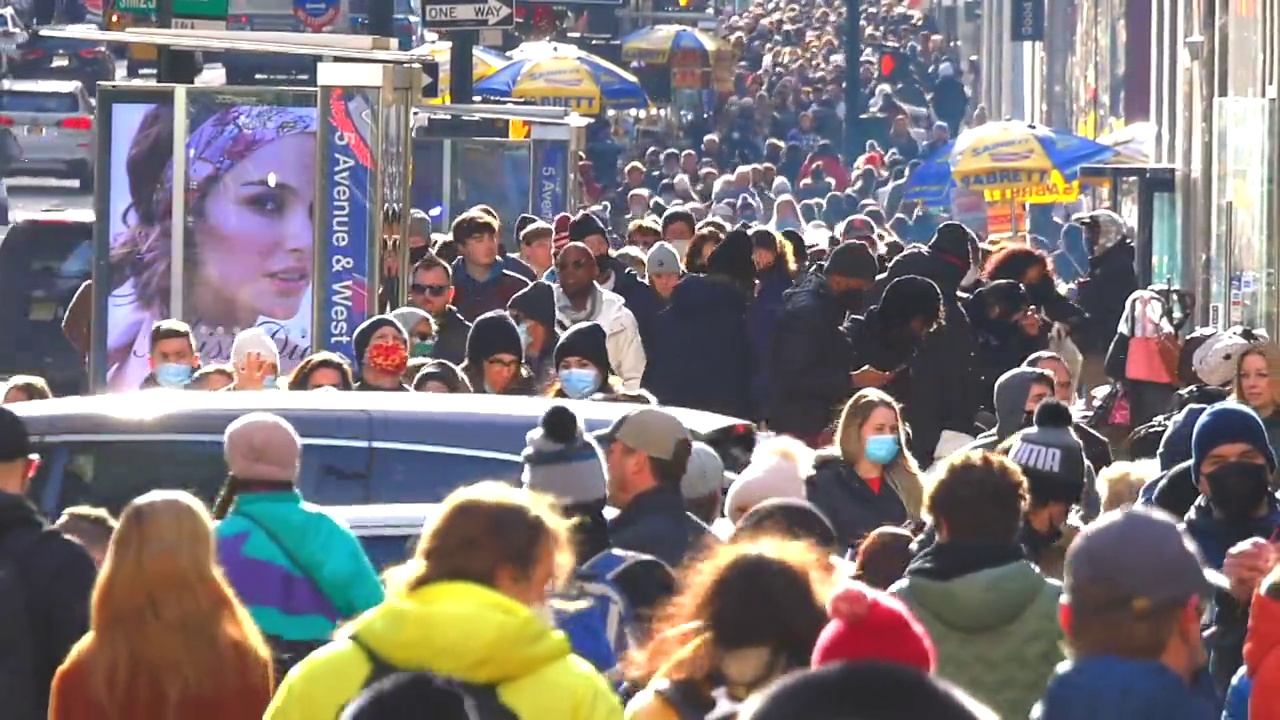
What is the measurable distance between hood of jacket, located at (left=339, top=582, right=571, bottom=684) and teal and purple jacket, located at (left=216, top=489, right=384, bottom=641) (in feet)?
5.99

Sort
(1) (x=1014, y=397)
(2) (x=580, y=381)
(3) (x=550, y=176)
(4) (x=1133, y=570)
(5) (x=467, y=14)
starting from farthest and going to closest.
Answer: (3) (x=550, y=176) < (5) (x=467, y=14) < (2) (x=580, y=381) < (1) (x=1014, y=397) < (4) (x=1133, y=570)

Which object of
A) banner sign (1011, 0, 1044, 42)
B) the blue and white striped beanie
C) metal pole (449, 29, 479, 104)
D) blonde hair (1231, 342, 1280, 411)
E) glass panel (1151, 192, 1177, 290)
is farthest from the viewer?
banner sign (1011, 0, 1044, 42)

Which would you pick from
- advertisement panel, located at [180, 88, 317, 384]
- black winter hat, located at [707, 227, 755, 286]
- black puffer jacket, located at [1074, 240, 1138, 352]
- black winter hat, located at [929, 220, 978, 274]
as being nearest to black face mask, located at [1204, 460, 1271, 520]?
black winter hat, located at [707, 227, 755, 286]

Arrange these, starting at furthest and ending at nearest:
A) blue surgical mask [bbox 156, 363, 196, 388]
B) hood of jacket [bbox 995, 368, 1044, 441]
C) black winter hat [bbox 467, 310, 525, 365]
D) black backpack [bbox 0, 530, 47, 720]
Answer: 1. blue surgical mask [bbox 156, 363, 196, 388]
2. black winter hat [bbox 467, 310, 525, 365]
3. hood of jacket [bbox 995, 368, 1044, 441]
4. black backpack [bbox 0, 530, 47, 720]

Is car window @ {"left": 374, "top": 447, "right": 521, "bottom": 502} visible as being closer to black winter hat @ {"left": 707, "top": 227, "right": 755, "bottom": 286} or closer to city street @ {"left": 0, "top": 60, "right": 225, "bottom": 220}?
black winter hat @ {"left": 707, "top": 227, "right": 755, "bottom": 286}

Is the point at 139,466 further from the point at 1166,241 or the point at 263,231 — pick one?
the point at 1166,241

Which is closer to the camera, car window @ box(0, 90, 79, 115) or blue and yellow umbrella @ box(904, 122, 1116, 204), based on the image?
blue and yellow umbrella @ box(904, 122, 1116, 204)

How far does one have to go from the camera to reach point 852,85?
42.2 metres

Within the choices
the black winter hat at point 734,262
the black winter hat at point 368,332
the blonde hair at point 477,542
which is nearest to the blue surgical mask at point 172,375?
the black winter hat at point 368,332

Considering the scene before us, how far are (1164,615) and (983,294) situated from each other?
9.66 metres

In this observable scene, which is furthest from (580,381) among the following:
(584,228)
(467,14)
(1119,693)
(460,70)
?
(460,70)

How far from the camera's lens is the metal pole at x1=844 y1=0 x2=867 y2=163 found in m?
41.6

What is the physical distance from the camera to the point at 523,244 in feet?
60.0

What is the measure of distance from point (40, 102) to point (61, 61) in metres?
7.02
